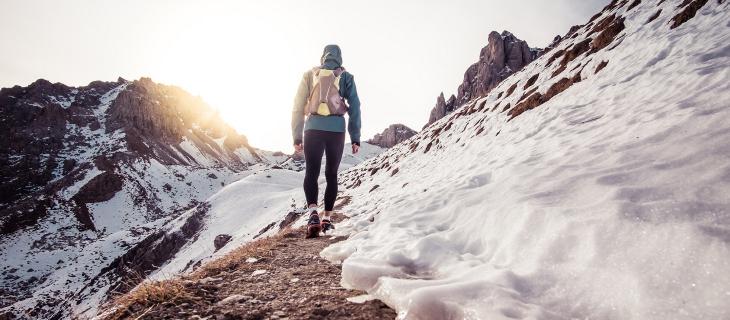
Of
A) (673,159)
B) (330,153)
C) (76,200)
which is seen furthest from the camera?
(76,200)

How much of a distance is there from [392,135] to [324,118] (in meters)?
110

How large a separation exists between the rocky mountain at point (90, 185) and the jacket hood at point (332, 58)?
1306 cm

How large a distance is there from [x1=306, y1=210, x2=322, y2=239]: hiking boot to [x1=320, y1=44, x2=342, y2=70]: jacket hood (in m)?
2.60

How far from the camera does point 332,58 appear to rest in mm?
5918

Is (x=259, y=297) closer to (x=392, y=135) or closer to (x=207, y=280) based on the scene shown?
(x=207, y=280)

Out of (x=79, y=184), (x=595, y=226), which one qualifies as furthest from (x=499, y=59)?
(x=79, y=184)

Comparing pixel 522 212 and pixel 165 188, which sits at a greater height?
pixel 165 188

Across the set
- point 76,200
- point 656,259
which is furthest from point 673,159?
point 76,200

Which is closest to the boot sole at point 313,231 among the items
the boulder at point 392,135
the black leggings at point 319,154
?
the black leggings at point 319,154

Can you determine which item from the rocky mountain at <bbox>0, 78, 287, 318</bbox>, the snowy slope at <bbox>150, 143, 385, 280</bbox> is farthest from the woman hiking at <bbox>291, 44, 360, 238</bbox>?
the snowy slope at <bbox>150, 143, 385, 280</bbox>

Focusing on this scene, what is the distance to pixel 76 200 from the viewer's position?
160 ft

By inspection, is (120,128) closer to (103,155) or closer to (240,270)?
(103,155)

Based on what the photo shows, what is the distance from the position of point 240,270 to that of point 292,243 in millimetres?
1932

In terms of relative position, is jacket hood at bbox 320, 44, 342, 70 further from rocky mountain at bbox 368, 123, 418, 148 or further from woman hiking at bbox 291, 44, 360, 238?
rocky mountain at bbox 368, 123, 418, 148
